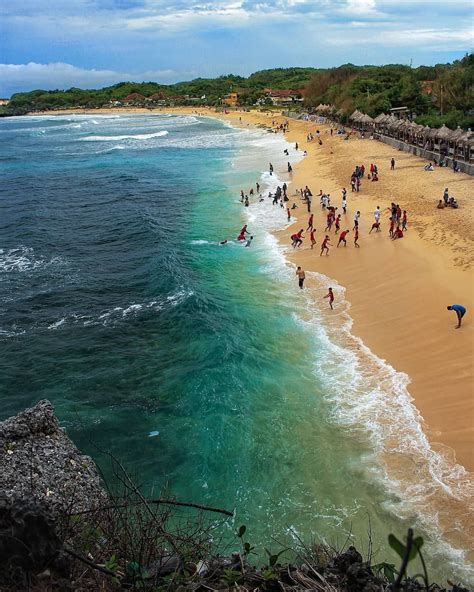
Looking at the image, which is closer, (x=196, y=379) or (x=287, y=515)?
(x=287, y=515)

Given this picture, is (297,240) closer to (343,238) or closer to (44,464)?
(343,238)

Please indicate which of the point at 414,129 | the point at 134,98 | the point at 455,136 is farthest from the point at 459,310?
the point at 134,98

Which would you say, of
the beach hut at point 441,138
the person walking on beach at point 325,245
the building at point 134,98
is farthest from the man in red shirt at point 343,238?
the building at point 134,98

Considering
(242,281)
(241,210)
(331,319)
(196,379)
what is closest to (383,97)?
(241,210)

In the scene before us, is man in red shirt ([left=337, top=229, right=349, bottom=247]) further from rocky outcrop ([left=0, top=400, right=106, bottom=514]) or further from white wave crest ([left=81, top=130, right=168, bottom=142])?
white wave crest ([left=81, top=130, right=168, bottom=142])

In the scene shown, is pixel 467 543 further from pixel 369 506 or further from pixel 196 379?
pixel 196 379

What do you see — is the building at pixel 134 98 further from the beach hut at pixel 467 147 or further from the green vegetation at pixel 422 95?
the beach hut at pixel 467 147
